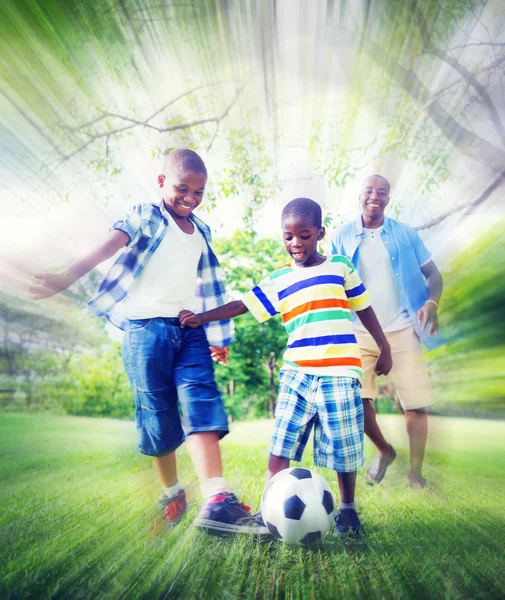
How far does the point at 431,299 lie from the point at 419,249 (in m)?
0.22

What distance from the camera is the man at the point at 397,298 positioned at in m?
2.39

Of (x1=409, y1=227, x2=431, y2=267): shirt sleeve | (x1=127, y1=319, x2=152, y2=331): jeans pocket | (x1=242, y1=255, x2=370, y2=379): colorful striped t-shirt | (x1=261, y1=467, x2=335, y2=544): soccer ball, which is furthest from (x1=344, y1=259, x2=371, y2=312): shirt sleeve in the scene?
(x1=127, y1=319, x2=152, y2=331): jeans pocket

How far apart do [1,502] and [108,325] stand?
0.82 m

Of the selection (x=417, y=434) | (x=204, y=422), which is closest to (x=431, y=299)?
(x=417, y=434)

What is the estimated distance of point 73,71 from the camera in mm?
2393

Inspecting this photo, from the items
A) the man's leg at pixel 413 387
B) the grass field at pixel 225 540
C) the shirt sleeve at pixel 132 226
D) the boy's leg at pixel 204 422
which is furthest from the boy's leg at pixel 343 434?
the shirt sleeve at pixel 132 226

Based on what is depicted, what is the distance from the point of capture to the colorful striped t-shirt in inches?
80.9

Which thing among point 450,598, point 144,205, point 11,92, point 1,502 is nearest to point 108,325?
point 144,205

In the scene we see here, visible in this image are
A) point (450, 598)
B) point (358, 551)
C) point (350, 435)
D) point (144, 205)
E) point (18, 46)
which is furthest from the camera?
point (18, 46)

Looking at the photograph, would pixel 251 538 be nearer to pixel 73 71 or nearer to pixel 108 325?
pixel 108 325

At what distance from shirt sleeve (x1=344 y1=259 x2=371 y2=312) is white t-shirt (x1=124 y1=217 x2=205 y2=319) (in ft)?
2.01

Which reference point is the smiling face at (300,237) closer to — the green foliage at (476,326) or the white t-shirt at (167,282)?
the white t-shirt at (167,282)

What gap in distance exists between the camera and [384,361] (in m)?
2.24

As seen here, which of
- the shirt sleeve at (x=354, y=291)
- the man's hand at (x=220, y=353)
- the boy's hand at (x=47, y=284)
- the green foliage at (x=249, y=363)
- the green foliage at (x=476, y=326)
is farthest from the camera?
the green foliage at (x=249, y=363)
